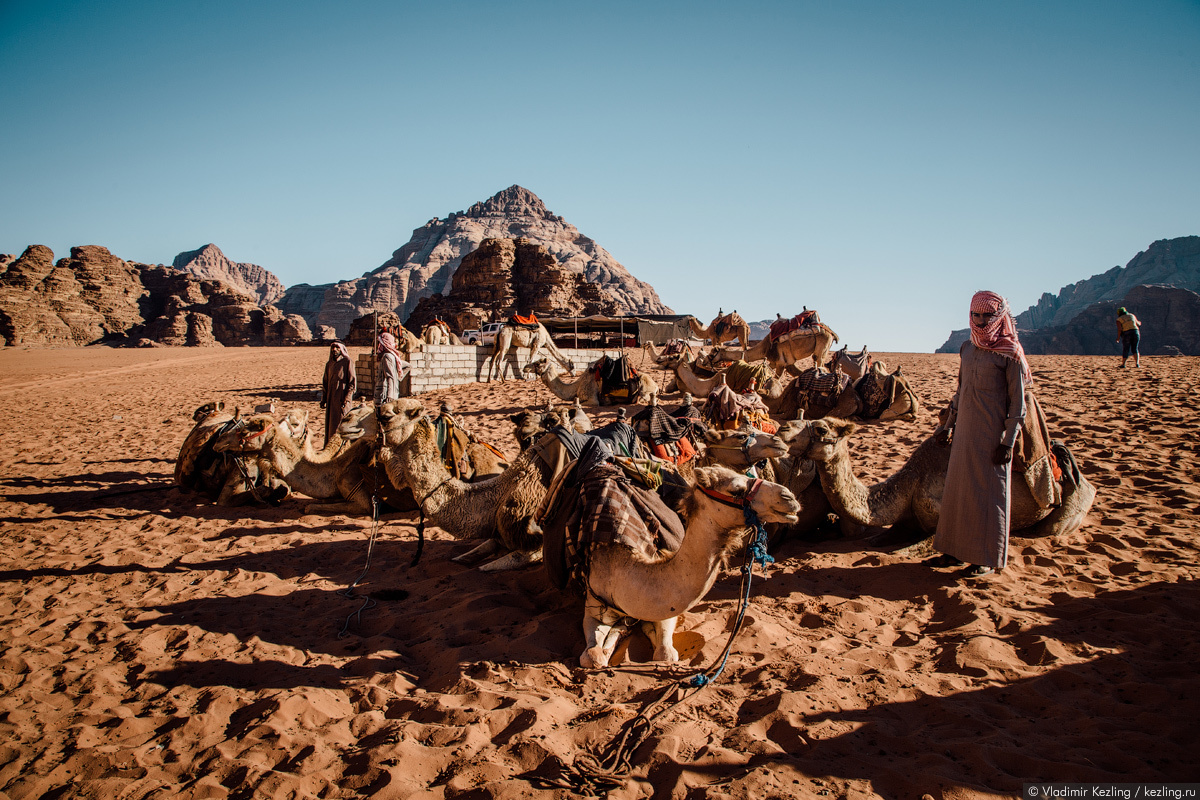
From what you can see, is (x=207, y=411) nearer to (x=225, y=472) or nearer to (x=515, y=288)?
(x=225, y=472)

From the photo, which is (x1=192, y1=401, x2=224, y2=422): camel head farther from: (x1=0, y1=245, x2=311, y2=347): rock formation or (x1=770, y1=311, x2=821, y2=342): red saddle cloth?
(x1=0, y1=245, x2=311, y2=347): rock formation

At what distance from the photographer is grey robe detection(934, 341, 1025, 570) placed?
12.7 feet

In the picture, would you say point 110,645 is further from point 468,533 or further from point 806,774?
point 806,774

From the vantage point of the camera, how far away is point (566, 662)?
3131 millimetres

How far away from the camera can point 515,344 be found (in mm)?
17984

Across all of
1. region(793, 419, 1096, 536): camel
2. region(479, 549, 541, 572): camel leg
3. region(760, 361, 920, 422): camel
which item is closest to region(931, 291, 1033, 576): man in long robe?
region(793, 419, 1096, 536): camel

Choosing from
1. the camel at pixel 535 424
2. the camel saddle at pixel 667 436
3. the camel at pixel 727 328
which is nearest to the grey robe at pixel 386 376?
the camel at pixel 535 424

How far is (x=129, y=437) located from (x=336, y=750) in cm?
1104

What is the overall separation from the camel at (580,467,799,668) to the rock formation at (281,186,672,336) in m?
89.4

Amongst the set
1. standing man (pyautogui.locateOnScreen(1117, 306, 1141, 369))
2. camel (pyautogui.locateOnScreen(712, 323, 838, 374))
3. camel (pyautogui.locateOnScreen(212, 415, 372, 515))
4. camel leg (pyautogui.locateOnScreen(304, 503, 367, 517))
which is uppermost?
standing man (pyautogui.locateOnScreen(1117, 306, 1141, 369))

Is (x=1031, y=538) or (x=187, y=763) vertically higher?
(x=1031, y=538)

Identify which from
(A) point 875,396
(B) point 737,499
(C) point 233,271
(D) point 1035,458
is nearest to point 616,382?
(A) point 875,396

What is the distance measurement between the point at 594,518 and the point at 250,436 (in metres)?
4.73

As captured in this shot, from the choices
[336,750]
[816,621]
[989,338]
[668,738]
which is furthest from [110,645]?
[989,338]
